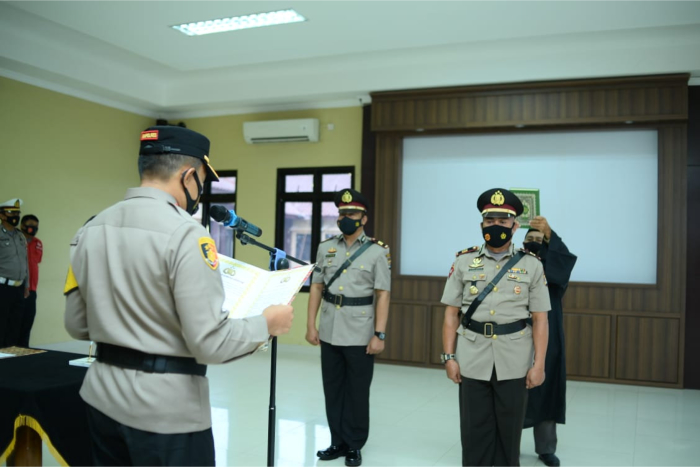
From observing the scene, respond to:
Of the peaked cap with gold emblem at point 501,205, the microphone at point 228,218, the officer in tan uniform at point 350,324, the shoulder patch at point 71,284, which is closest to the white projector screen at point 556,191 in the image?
the officer in tan uniform at point 350,324

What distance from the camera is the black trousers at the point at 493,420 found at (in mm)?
2771

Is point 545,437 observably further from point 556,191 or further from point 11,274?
point 11,274

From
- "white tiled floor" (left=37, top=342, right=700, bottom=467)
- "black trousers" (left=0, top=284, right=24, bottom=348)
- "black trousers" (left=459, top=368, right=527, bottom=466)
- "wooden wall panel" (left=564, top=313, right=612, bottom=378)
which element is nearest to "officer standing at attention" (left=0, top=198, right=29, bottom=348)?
"black trousers" (left=0, top=284, right=24, bottom=348)

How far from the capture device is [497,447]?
2828 mm

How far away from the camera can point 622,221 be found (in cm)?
648

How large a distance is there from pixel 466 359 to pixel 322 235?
212 inches

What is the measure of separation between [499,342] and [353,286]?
50.0 inches

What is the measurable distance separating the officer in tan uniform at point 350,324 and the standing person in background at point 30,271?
469 cm

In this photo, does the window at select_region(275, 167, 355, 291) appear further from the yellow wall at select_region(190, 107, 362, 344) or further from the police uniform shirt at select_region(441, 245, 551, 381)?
the police uniform shirt at select_region(441, 245, 551, 381)

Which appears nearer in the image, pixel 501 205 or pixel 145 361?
pixel 145 361

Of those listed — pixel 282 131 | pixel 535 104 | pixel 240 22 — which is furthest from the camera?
pixel 282 131

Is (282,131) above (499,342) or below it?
above

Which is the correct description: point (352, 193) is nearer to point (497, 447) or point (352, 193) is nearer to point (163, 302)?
point (497, 447)

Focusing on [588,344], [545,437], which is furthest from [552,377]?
[588,344]
